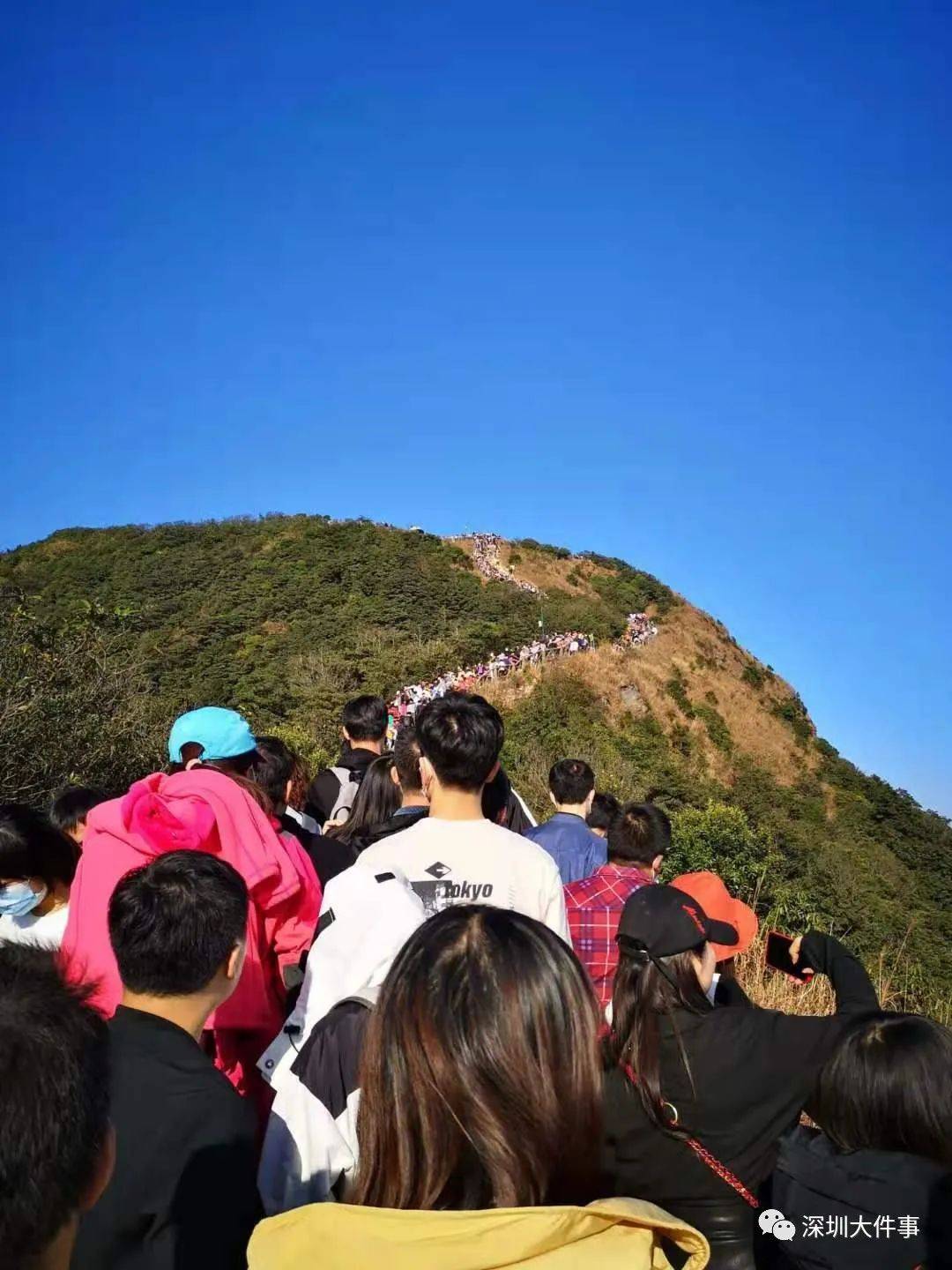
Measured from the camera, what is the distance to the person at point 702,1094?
216 centimetres

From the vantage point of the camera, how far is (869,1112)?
6.70 feet

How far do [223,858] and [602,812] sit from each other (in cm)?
313

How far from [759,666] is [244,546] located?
1331 inches

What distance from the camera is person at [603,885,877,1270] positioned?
2.16m

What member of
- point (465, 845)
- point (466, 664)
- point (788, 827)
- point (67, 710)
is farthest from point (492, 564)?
point (465, 845)

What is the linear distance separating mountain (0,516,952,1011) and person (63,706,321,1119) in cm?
619

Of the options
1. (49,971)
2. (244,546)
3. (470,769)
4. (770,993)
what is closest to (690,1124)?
(470,769)

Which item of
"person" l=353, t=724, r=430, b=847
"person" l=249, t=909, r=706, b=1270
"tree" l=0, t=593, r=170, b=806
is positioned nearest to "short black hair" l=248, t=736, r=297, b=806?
"person" l=353, t=724, r=430, b=847

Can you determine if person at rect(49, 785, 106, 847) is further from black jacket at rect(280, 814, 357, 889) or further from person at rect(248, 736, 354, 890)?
black jacket at rect(280, 814, 357, 889)

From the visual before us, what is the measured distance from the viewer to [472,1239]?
1.14 m

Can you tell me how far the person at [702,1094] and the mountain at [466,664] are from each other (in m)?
5.92

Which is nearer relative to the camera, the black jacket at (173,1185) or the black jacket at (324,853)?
the black jacket at (173,1185)

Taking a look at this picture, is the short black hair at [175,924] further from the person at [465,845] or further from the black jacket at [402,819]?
the black jacket at [402,819]

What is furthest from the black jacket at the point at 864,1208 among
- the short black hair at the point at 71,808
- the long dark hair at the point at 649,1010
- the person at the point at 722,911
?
the short black hair at the point at 71,808
